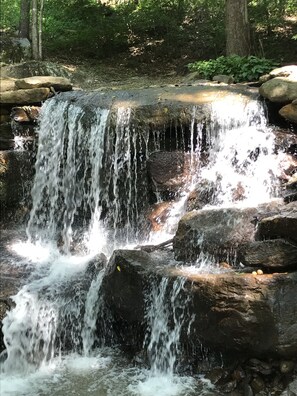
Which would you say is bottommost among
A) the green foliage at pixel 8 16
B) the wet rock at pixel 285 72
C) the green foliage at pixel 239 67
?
the wet rock at pixel 285 72

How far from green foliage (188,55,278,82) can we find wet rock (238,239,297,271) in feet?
17.2

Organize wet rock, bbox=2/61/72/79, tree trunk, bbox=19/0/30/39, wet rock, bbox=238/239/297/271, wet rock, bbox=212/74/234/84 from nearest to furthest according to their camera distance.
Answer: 1. wet rock, bbox=238/239/297/271
2. wet rock, bbox=212/74/234/84
3. wet rock, bbox=2/61/72/79
4. tree trunk, bbox=19/0/30/39

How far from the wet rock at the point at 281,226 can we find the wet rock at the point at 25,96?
16.6ft

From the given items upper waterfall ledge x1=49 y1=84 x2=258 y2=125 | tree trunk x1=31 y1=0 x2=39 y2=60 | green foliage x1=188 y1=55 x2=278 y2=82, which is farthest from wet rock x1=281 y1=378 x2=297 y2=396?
tree trunk x1=31 y1=0 x2=39 y2=60

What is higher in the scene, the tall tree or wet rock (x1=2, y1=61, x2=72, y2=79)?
the tall tree

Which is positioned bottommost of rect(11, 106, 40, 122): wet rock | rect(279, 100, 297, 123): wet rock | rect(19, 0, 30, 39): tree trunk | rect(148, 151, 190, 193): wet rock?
rect(148, 151, 190, 193): wet rock

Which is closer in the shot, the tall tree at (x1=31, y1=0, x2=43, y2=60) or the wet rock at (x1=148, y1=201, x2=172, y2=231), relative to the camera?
the wet rock at (x1=148, y1=201, x2=172, y2=231)

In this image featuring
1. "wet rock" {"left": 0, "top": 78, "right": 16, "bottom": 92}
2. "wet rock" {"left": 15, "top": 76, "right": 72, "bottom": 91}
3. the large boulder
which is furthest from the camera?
"wet rock" {"left": 0, "top": 78, "right": 16, "bottom": 92}

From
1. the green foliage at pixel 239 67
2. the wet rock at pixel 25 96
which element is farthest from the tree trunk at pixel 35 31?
the green foliage at pixel 239 67

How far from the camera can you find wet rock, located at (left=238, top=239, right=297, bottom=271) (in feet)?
15.4

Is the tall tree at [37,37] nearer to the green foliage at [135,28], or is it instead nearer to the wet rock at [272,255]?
the green foliage at [135,28]

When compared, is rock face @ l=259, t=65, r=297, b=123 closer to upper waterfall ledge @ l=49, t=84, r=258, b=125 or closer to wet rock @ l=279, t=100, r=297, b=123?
wet rock @ l=279, t=100, r=297, b=123

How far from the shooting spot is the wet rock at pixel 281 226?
188 inches

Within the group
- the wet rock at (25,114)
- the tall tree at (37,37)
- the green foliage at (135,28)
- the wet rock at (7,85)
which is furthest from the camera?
the green foliage at (135,28)
